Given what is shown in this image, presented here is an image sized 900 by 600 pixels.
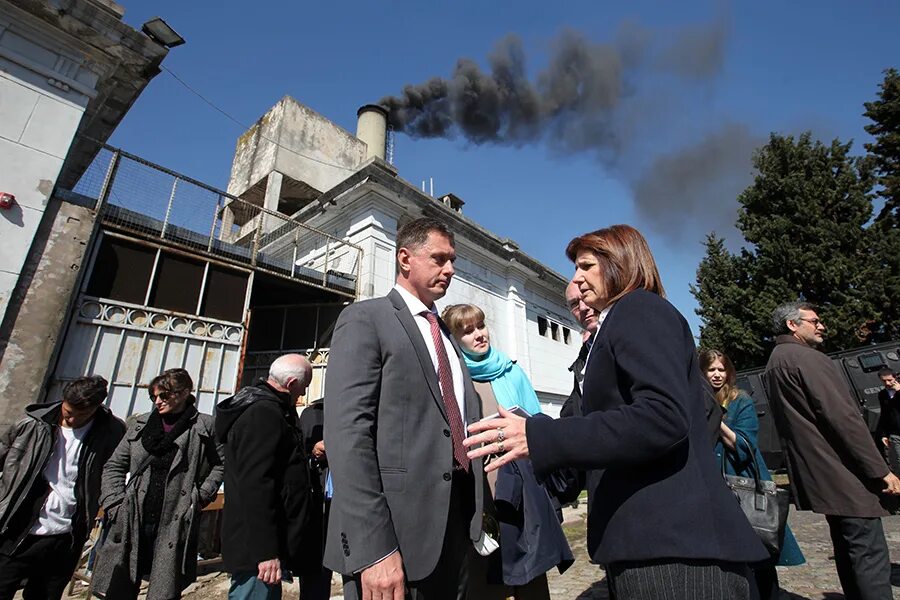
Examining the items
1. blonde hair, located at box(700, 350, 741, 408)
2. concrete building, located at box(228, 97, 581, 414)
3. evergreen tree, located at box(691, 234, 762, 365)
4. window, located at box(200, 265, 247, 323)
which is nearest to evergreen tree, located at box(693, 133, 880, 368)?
evergreen tree, located at box(691, 234, 762, 365)

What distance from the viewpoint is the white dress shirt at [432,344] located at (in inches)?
77.0

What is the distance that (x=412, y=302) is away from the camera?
205 centimetres

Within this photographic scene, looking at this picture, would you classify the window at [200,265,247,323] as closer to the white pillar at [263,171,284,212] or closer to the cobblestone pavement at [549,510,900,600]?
the cobblestone pavement at [549,510,900,600]

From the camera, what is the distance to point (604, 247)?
159 centimetres

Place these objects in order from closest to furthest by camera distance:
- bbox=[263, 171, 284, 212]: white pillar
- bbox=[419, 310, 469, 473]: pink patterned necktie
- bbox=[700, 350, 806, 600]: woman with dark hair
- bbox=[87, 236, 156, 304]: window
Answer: bbox=[419, 310, 469, 473]: pink patterned necktie → bbox=[700, 350, 806, 600]: woman with dark hair → bbox=[87, 236, 156, 304]: window → bbox=[263, 171, 284, 212]: white pillar

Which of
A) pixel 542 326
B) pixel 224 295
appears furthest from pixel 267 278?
pixel 542 326

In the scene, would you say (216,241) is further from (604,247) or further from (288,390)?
(604,247)

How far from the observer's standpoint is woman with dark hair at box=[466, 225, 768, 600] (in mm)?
1125

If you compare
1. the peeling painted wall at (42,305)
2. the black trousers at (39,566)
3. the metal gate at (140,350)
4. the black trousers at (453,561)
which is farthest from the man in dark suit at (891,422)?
the peeling painted wall at (42,305)

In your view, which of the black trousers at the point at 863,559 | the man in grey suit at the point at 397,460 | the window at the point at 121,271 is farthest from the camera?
the window at the point at 121,271

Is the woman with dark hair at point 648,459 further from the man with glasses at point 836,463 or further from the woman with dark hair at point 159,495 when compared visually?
the woman with dark hair at point 159,495

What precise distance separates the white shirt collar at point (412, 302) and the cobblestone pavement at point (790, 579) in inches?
127

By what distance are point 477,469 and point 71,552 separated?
3.52 metres

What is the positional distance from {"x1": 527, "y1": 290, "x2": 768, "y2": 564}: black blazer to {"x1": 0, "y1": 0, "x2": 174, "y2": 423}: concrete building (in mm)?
7433
